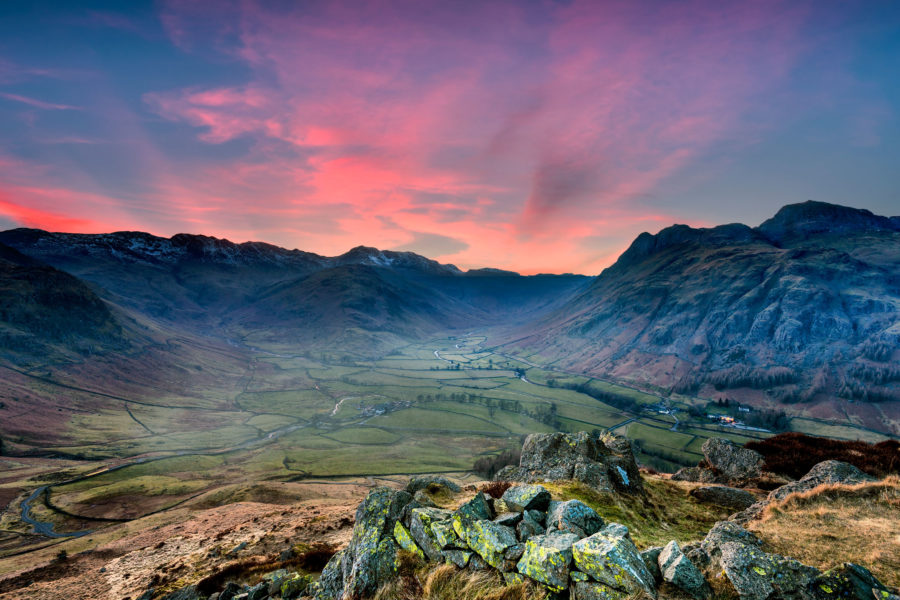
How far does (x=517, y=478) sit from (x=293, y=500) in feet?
265

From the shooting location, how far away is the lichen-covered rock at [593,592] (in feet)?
30.3

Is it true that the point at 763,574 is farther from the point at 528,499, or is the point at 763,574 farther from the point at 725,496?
the point at 725,496

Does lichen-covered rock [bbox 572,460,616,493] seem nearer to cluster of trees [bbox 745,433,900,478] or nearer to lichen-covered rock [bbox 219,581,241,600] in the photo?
cluster of trees [bbox 745,433,900,478]

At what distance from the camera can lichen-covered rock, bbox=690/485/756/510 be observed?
79.6ft

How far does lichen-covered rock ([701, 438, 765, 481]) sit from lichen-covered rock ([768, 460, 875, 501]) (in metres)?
6.62

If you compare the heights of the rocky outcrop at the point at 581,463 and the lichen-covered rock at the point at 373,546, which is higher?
the lichen-covered rock at the point at 373,546

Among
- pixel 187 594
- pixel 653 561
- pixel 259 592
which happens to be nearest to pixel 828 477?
pixel 653 561

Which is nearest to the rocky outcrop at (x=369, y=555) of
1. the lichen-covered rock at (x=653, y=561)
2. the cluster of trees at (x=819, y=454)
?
the lichen-covered rock at (x=653, y=561)

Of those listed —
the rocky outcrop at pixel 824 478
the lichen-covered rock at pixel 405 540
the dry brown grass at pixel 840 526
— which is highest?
the lichen-covered rock at pixel 405 540

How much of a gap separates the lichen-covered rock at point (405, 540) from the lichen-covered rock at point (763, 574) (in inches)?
392

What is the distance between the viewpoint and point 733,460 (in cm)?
3203

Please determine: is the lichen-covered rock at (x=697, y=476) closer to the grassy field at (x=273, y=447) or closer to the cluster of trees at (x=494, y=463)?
the cluster of trees at (x=494, y=463)

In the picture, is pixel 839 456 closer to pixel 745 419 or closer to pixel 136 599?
A: pixel 136 599

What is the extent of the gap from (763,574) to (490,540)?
25.4 ft
